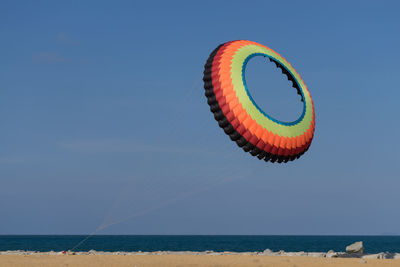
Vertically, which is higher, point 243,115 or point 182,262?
point 243,115

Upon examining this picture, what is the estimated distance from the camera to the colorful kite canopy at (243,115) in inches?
771

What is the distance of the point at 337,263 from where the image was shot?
922 inches

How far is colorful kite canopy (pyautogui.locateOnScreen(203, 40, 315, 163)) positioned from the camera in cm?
1958

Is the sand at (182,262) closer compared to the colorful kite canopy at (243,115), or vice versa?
the colorful kite canopy at (243,115)

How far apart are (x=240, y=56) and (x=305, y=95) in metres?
3.79

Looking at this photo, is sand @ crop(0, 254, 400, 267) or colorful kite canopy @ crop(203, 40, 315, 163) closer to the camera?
colorful kite canopy @ crop(203, 40, 315, 163)

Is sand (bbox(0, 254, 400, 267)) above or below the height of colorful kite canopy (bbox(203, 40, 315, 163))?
below

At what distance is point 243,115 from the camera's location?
64.1 feet

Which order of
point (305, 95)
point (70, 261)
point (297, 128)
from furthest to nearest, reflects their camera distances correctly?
point (70, 261), point (305, 95), point (297, 128)

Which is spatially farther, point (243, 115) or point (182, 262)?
point (182, 262)

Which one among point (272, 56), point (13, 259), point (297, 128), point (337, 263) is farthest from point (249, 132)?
point (13, 259)

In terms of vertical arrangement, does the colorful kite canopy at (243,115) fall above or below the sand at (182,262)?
above

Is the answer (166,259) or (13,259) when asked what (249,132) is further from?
(13,259)

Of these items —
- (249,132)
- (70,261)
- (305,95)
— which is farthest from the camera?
(70,261)
